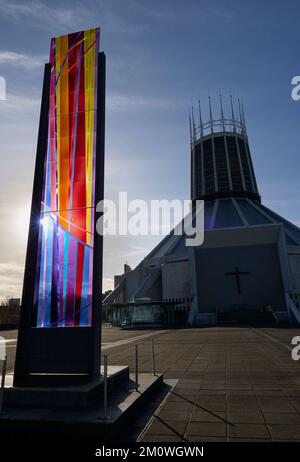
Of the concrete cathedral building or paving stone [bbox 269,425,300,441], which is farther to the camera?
the concrete cathedral building

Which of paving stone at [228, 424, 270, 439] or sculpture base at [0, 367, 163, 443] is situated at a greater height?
sculpture base at [0, 367, 163, 443]

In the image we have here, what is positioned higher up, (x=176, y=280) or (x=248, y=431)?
(x=176, y=280)

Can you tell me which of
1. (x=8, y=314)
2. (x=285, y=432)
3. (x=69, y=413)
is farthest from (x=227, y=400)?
(x=8, y=314)

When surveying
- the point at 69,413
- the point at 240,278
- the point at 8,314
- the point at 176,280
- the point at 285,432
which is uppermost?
the point at 176,280

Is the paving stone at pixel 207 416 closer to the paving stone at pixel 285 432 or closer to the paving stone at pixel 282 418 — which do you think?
the paving stone at pixel 282 418

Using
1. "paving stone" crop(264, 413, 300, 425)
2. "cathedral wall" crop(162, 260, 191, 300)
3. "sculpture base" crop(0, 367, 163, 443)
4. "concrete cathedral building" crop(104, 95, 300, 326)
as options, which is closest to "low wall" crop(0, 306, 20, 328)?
"concrete cathedral building" crop(104, 95, 300, 326)

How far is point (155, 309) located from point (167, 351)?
28.4m

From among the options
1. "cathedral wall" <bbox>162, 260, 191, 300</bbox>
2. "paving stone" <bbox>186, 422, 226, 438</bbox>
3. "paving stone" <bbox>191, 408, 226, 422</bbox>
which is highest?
"cathedral wall" <bbox>162, 260, 191, 300</bbox>

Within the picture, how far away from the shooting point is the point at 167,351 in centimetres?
1502

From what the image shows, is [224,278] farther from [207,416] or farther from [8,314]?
[8,314]

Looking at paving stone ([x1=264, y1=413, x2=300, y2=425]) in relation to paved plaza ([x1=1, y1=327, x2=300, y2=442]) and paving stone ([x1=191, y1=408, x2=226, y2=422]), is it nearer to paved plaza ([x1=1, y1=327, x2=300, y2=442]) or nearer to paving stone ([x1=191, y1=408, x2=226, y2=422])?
paved plaza ([x1=1, y1=327, x2=300, y2=442])

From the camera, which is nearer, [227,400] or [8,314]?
[227,400]

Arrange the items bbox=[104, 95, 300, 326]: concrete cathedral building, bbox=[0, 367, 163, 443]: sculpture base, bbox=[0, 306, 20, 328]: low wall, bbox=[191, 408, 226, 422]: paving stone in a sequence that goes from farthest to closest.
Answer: bbox=[0, 306, 20, 328]: low wall
bbox=[104, 95, 300, 326]: concrete cathedral building
bbox=[191, 408, 226, 422]: paving stone
bbox=[0, 367, 163, 443]: sculpture base

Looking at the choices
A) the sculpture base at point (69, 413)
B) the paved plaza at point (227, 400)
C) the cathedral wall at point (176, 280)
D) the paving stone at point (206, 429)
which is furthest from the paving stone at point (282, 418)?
the cathedral wall at point (176, 280)
